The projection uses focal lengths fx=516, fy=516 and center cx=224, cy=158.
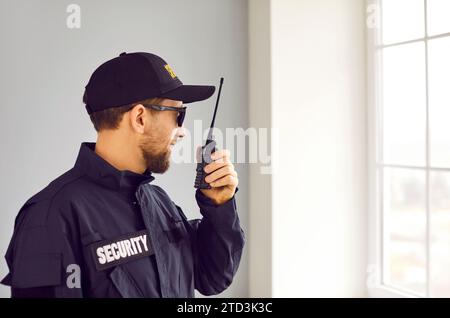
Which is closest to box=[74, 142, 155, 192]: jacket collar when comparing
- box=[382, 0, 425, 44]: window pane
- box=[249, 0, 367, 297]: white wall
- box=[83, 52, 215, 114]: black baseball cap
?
box=[83, 52, 215, 114]: black baseball cap

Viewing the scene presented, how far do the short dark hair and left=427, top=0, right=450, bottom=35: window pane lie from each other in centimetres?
132

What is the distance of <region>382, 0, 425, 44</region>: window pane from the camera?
6.66ft

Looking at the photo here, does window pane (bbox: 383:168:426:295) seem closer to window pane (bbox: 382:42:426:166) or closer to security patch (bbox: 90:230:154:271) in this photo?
window pane (bbox: 382:42:426:166)

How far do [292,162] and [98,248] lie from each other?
121 centimetres

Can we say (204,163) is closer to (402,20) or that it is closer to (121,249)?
(121,249)

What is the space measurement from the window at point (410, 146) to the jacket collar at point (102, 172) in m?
1.34

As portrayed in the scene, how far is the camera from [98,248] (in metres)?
1.00

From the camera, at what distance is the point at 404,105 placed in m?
2.12

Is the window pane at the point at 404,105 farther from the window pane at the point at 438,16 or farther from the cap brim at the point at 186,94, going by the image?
the cap brim at the point at 186,94

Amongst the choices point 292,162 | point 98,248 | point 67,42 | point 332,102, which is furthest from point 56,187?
point 332,102

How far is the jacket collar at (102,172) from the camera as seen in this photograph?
3.46 ft

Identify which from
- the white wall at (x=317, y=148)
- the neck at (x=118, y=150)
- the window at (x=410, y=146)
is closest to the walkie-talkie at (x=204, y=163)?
the neck at (x=118, y=150)

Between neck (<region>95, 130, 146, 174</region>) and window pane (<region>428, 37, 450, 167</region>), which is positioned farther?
window pane (<region>428, 37, 450, 167</region>)

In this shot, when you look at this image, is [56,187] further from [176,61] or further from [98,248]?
[176,61]
